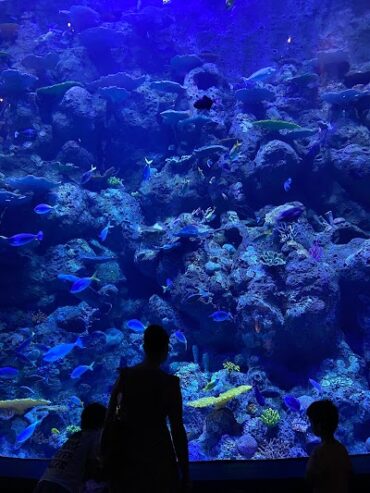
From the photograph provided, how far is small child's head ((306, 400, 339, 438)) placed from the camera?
2016 mm

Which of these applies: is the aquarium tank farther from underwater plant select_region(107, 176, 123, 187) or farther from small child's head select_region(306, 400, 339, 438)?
small child's head select_region(306, 400, 339, 438)

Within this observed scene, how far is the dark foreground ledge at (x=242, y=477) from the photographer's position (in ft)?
7.85

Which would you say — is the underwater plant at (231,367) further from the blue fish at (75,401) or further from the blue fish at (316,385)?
the blue fish at (75,401)

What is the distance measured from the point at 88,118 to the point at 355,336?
1058cm

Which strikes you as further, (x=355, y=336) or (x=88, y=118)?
(x=88, y=118)

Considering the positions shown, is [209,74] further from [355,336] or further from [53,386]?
[53,386]

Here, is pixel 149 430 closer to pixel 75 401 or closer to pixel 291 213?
pixel 291 213

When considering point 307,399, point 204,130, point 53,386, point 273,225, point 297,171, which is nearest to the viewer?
point 307,399

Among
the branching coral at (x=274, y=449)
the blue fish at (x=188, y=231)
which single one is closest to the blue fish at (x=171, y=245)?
the blue fish at (x=188, y=231)

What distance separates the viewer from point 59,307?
9789 millimetres

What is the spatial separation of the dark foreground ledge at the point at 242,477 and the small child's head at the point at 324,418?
575mm

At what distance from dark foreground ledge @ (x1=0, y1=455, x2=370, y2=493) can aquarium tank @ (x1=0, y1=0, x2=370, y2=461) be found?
4.00 m

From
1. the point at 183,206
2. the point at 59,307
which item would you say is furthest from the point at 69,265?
the point at 183,206

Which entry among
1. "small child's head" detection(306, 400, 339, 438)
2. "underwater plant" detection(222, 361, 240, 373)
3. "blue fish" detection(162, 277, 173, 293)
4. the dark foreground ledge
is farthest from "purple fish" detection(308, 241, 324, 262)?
"small child's head" detection(306, 400, 339, 438)
